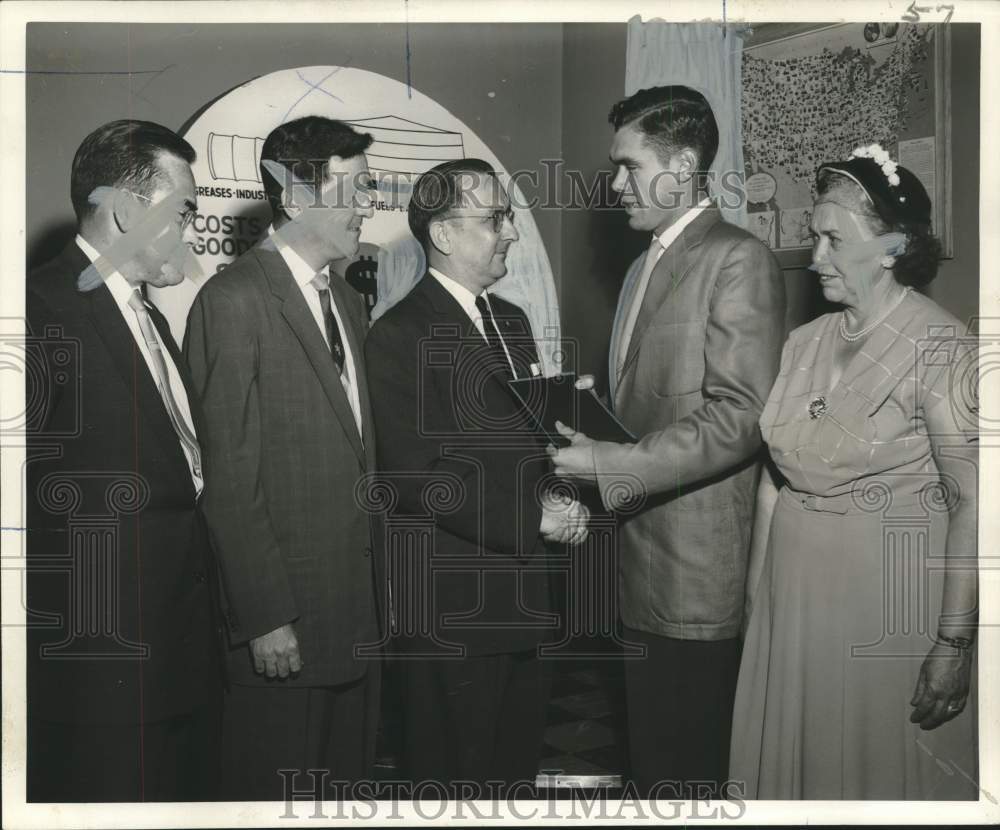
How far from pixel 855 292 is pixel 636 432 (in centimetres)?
72

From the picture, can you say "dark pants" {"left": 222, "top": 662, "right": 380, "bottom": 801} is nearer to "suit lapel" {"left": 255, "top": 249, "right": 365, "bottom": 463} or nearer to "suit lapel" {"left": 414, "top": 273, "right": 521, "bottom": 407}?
"suit lapel" {"left": 255, "top": 249, "right": 365, "bottom": 463}

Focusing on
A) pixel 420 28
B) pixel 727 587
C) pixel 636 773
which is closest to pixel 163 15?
pixel 420 28

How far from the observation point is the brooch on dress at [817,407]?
107 inches

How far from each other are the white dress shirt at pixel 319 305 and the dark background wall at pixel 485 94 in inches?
19.5

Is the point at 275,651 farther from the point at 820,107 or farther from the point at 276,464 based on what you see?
the point at 820,107

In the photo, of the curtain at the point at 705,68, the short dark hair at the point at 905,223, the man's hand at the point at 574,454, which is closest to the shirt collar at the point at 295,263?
the man's hand at the point at 574,454

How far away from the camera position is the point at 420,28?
282 cm

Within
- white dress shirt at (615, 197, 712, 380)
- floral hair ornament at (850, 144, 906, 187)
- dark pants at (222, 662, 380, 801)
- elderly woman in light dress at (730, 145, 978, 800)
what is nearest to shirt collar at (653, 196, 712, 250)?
white dress shirt at (615, 197, 712, 380)

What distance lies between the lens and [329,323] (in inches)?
108

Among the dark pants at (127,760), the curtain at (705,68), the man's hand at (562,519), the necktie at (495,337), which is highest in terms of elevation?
the curtain at (705,68)

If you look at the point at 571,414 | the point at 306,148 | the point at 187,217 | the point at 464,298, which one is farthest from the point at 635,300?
the point at 187,217

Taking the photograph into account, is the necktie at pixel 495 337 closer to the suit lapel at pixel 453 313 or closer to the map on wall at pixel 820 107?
the suit lapel at pixel 453 313

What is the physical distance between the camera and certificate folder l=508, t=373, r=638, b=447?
2789mm

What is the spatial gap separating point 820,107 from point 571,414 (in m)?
1.12
